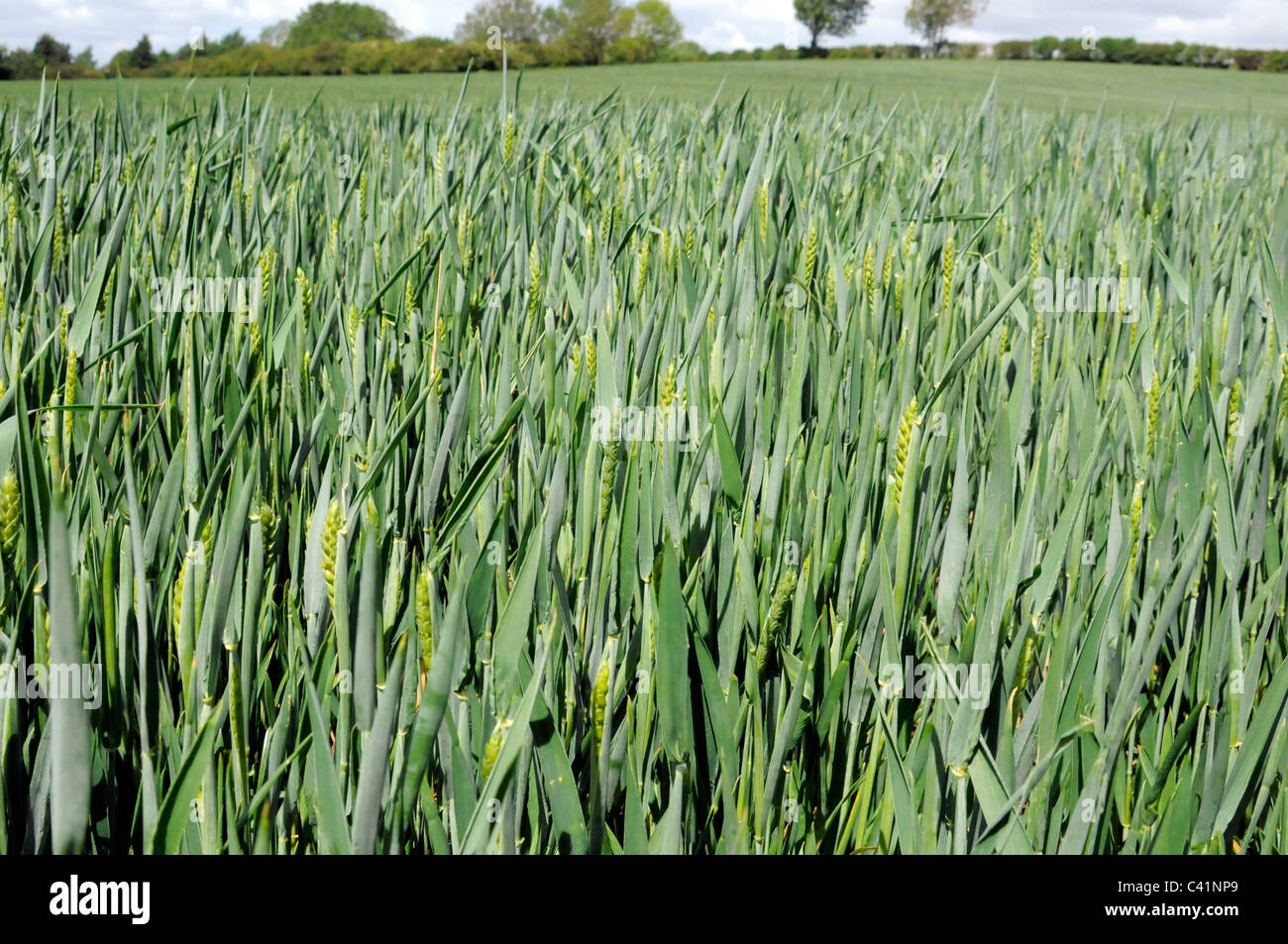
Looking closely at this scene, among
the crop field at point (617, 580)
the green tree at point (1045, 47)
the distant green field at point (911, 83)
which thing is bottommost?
the crop field at point (617, 580)

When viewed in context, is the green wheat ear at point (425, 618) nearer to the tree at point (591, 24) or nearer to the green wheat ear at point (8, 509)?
the green wheat ear at point (8, 509)

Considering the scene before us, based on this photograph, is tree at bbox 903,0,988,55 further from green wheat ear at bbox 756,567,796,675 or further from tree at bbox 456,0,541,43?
green wheat ear at bbox 756,567,796,675

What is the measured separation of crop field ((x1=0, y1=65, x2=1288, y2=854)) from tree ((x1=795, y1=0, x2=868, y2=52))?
44968 mm

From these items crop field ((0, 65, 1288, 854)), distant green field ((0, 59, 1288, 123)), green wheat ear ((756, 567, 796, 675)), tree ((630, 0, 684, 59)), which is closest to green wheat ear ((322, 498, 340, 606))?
crop field ((0, 65, 1288, 854))

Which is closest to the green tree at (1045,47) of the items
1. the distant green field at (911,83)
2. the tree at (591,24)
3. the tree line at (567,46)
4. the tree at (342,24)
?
the tree line at (567,46)

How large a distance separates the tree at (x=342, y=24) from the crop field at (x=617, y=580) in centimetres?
3917

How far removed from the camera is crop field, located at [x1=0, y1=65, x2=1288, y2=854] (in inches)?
20.8

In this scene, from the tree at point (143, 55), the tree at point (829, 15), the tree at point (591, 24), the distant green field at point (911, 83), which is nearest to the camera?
the distant green field at point (911, 83)

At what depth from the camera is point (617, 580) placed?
72cm

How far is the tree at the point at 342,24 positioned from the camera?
1428 inches

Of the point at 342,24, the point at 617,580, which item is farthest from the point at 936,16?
the point at 617,580
